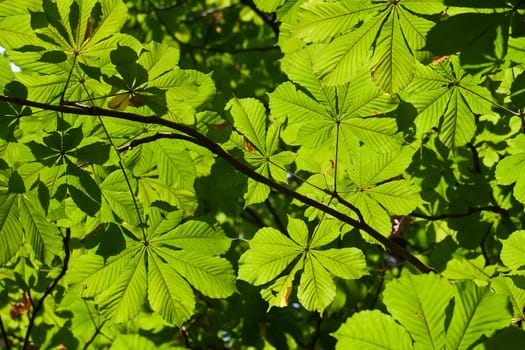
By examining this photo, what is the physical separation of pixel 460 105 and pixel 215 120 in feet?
2.39

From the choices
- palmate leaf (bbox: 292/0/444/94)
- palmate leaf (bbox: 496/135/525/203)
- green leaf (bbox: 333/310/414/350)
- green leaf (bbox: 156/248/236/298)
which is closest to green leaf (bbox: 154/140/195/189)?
green leaf (bbox: 156/248/236/298)

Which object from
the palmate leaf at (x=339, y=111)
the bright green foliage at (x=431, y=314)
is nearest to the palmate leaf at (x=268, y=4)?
the palmate leaf at (x=339, y=111)

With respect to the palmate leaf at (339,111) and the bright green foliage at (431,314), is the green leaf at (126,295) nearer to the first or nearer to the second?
the palmate leaf at (339,111)

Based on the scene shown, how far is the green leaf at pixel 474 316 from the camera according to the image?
89 cm

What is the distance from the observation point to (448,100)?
1570mm

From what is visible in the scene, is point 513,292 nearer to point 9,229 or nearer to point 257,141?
point 257,141

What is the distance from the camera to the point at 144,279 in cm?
150

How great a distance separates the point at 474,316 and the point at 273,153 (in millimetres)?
915

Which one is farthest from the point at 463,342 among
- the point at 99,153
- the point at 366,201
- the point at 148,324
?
the point at 148,324

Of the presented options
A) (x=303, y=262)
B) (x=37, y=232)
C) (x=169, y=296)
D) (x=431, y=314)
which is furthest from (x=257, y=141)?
(x=431, y=314)

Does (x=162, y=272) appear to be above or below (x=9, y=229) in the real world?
below

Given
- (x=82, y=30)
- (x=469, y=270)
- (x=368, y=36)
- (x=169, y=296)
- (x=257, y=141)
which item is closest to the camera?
(x=368, y=36)

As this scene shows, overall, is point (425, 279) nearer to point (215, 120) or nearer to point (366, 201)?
point (366, 201)

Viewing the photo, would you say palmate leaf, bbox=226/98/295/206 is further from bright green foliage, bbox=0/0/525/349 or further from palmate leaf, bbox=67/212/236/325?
palmate leaf, bbox=67/212/236/325
